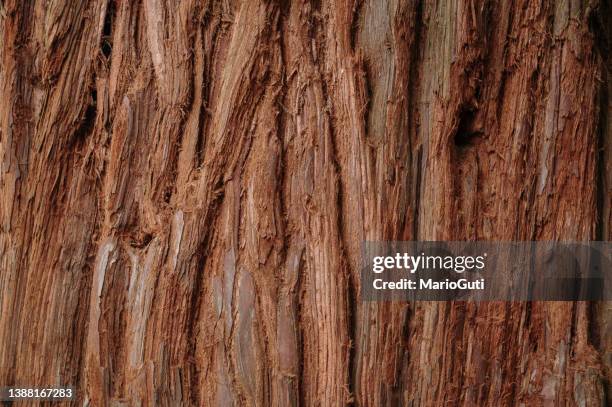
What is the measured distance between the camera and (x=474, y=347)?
256cm

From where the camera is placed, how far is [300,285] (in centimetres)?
258

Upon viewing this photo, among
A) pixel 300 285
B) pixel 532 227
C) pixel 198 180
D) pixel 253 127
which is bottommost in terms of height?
pixel 300 285

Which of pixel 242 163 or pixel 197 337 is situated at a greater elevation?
pixel 242 163

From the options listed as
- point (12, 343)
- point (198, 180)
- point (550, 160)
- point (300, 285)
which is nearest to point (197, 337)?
point (300, 285)

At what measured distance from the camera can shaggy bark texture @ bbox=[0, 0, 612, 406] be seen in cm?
255

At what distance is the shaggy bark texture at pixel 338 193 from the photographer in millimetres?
2551

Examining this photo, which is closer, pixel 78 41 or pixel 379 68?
pixel 379 68

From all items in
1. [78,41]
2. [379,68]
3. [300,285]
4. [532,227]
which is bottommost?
[300,285]

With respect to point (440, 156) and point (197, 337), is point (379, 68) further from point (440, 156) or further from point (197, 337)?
point (197, 337)

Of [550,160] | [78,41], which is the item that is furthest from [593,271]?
[78,41]

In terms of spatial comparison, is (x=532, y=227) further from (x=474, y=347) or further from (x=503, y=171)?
(x=474, y=347)

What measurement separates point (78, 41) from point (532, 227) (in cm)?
209

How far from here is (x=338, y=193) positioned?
2592 mm

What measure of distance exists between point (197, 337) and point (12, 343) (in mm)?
877
